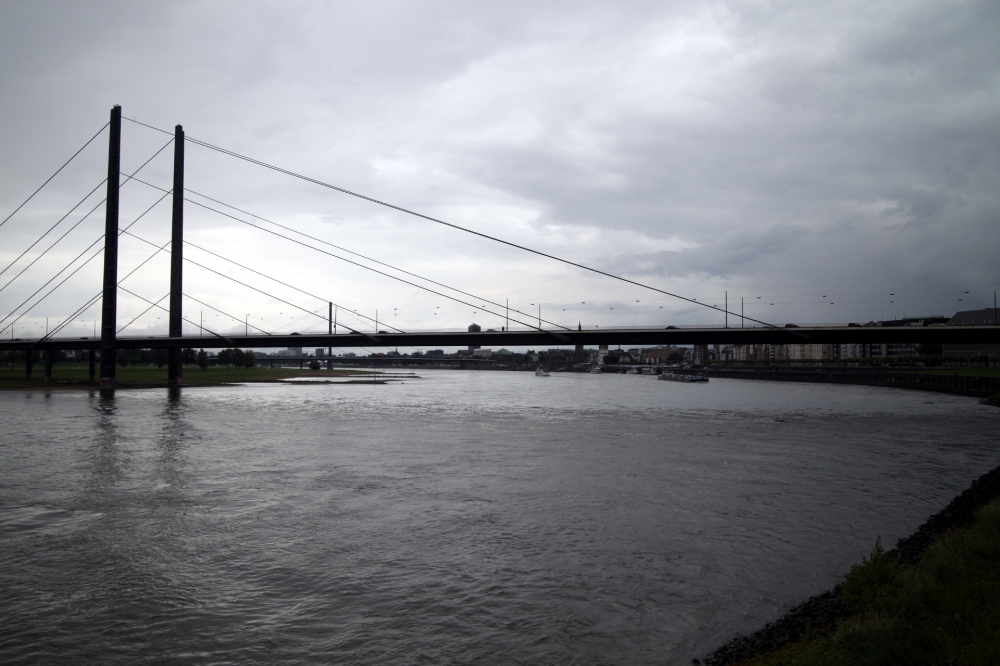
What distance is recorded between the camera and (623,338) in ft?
133

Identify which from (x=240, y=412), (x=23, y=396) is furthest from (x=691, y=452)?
(x=23, y=396)

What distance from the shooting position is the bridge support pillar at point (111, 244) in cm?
Answer: 4475

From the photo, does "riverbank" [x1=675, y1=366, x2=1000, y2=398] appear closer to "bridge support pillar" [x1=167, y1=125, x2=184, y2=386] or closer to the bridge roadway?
the bridge roadway

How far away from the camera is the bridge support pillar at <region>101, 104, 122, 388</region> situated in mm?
44750

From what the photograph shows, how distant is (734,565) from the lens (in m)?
9.57

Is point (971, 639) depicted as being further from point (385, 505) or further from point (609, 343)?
point (609, 343)

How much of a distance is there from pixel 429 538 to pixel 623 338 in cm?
3125

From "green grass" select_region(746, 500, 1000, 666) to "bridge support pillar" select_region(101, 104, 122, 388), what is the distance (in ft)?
159

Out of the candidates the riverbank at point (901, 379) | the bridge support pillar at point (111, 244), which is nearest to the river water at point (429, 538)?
the bridge support pillar at point (111, 244)

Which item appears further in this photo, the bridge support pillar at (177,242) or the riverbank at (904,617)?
the bridge support pillar at (177,242)

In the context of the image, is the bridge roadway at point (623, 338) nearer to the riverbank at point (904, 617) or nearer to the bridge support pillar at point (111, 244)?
the bridge support pillar at point (111, 244)

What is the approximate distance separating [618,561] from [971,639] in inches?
194

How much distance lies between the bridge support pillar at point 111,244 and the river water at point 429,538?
24530mm

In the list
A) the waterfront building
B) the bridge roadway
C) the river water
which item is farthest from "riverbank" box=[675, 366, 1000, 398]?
the river water
